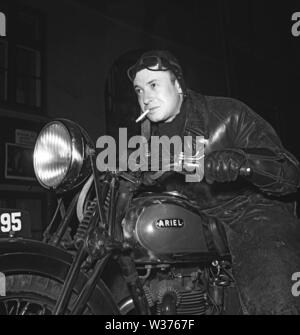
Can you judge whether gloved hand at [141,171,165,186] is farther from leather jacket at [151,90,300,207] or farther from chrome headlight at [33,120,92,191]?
leather jacket at [151,90,300,207]

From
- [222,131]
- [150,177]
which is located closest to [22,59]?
[222,131]

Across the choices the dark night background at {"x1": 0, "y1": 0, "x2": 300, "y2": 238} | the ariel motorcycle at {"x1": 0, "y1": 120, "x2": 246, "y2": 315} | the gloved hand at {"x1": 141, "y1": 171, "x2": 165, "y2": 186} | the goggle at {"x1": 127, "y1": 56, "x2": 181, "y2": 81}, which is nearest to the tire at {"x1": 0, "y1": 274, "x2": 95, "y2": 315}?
the ariel motorcycle at {"x1": 0, "y1": 120, "x2": 246, "y2": 315}

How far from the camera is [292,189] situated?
1862mm

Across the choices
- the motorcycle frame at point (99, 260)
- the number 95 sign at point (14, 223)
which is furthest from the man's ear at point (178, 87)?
the number 95 sign at point (14, 223)

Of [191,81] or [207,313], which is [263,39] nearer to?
[191,81]

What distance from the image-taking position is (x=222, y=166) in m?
1.58

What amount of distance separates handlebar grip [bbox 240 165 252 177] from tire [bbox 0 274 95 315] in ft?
2.43

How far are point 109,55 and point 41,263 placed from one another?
9.24 metres

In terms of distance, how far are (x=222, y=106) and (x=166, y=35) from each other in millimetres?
10228

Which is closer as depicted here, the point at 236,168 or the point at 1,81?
the point at 236,168

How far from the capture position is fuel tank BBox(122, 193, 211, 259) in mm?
1735

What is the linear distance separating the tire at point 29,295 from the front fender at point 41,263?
0.02 meters

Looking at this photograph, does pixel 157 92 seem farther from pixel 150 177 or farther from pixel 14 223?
pixel 14 223
